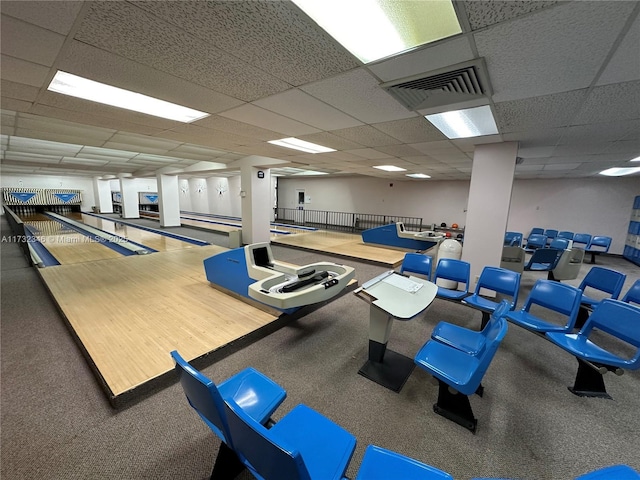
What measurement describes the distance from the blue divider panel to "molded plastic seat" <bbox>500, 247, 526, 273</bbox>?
2.47 meters

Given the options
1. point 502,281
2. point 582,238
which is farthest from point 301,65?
point 582,238

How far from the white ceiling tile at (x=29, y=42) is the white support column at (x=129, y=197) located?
15200 mm

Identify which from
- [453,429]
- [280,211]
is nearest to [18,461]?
[453,429]

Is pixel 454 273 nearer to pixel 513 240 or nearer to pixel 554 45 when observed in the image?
pixel 554 45

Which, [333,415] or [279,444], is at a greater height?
[279,444]

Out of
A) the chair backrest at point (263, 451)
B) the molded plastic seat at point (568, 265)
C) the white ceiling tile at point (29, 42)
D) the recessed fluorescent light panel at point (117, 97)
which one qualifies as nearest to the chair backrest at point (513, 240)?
the molded plastic seat at point (568, 265)

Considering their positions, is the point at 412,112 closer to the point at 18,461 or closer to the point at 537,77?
the point at 537,77

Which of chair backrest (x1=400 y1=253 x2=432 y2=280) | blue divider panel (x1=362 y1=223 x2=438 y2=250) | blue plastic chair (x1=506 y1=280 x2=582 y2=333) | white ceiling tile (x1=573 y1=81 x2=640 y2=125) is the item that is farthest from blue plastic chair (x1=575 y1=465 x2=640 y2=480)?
blue divider panel (x1=362 y1=223 x2=438 y2=250)

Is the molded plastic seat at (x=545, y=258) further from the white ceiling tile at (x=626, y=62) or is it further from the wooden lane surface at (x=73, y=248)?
the wooden lane surface at (x=73, y=248)

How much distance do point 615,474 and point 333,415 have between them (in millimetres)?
1459

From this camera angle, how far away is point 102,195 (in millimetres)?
16375

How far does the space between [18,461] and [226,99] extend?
2913mm

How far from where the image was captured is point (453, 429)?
68.5 inches

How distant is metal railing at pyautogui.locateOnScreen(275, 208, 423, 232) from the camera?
11516 mm
